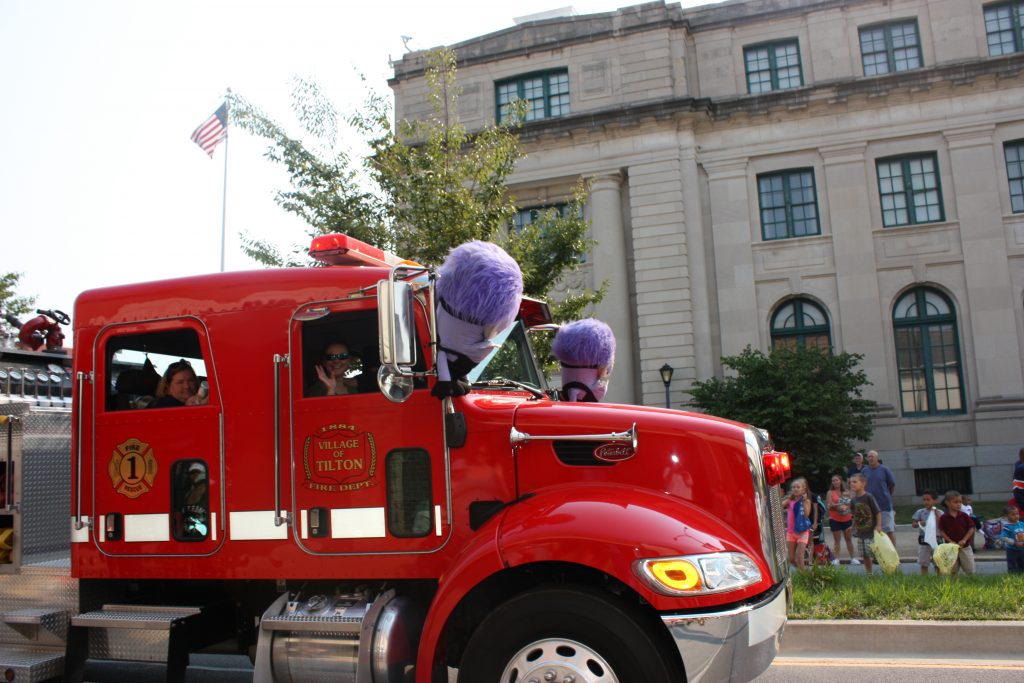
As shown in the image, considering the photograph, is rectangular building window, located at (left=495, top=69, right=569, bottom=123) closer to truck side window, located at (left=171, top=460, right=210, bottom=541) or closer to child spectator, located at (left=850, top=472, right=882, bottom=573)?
child spectator, located at (left=850, top=472, right=882, bottom=573)

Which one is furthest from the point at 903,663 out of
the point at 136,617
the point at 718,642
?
the point at 136,617

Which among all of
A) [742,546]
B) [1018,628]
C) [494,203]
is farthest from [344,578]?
[494,203]

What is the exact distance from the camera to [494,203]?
12.6 metres

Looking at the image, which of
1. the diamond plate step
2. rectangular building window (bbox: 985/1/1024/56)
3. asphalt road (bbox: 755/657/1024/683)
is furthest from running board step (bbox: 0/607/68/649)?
rectangular building window (bbox: 985/1/1024/56)

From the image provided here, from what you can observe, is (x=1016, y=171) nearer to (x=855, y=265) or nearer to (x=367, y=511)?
(x=855, y=265)

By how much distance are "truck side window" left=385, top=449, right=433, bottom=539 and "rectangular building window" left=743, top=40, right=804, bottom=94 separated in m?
25.9

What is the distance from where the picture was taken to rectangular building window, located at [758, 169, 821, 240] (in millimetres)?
26703

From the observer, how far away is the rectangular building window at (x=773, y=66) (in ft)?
89.4

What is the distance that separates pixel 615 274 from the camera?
26656mm

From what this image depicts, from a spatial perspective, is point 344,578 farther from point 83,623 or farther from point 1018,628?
point 1018,628

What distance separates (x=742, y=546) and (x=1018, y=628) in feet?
13.9

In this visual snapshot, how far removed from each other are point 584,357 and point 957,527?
7849 millimetres

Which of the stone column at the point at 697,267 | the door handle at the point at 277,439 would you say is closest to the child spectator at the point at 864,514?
the door handle at the point at 277,439

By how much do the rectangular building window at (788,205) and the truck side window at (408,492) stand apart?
24334 mm
